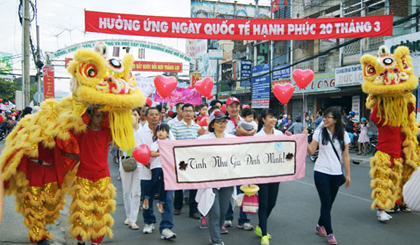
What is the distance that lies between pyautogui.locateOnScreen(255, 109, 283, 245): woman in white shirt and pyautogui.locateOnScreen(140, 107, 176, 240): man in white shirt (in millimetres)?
1176

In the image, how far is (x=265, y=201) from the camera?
470 cm

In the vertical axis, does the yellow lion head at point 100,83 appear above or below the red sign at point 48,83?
below

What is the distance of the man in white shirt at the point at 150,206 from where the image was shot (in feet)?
15.8

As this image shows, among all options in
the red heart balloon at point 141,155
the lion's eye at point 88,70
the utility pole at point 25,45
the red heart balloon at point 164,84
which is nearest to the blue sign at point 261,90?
the utility pole at point 25,45

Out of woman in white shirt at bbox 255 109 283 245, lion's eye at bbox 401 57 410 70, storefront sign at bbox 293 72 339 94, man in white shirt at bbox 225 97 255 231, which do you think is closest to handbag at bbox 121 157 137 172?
man in white shirt at bbox 225 97 255 231

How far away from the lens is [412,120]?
598 centimetres

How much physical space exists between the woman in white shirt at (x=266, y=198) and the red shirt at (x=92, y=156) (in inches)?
79.3

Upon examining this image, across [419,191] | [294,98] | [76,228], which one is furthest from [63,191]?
[294,98]

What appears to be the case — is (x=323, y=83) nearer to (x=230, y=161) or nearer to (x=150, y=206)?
(x=230, y=161)

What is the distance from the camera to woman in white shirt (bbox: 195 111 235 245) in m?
4.40

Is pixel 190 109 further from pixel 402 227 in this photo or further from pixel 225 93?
pixel 225 93

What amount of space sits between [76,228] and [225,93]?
2969 centimetres

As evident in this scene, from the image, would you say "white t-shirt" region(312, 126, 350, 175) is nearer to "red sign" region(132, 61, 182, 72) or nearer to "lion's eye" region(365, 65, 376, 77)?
"lion's eye" region(365, 65, 376, 77)

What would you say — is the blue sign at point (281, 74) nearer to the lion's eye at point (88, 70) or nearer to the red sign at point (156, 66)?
the red sign at point (156, 66)
